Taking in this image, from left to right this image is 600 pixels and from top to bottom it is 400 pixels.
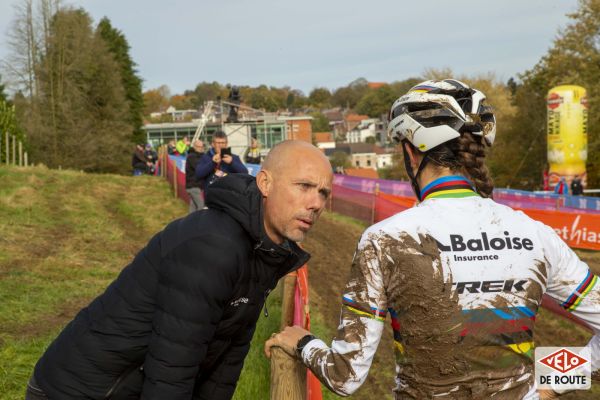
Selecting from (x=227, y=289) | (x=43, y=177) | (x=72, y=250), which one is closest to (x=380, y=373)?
(x=227, y=289)

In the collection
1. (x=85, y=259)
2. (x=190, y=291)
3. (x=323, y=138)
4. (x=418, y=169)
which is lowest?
(x=85, y=259)

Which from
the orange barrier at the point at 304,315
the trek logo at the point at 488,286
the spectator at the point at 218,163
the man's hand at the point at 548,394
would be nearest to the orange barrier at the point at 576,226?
the spectator at the point at 218,163

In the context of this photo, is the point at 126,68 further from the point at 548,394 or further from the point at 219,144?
the point at 548,394

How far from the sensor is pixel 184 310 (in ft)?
7.76

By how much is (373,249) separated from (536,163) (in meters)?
50.3

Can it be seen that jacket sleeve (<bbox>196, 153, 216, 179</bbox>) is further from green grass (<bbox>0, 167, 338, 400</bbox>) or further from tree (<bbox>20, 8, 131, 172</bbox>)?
tree (<bbox>20, 8, 131, 172</bbox>)

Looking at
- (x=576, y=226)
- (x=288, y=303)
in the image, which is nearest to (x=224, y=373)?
(x=288, y=303)

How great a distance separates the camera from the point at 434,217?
7.77 feet

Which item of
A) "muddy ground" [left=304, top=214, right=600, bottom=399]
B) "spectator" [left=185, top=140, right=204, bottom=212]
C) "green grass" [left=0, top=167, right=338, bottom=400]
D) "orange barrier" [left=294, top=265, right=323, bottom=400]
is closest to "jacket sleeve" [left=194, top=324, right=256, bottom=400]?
"orange barrier" [left=294, top=265, right=323, bottom=400]

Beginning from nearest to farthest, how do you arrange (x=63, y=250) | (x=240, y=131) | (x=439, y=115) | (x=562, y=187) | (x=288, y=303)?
(x=439, y=115)
(x=288, y=303)
(x=63, y=250)
(x=562, y=187)
(x=240, y=131)

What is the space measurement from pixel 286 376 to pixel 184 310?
76cm

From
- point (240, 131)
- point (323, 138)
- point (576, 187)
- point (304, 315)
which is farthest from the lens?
point (323, 138)

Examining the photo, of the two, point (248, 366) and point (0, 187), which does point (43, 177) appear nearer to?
point (0, 187)

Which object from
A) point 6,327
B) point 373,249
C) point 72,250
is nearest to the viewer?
point 373,249
